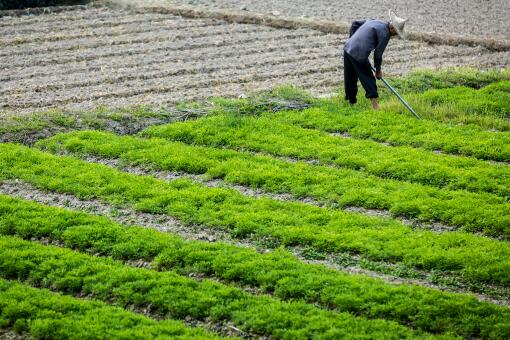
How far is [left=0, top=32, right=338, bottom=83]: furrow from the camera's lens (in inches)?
664

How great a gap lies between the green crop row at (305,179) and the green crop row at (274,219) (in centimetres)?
47

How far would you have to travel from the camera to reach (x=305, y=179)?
38.0ft

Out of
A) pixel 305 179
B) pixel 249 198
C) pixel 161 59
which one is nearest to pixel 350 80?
pixel 305 179

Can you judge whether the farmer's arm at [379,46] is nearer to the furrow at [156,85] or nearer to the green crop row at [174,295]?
the furrow at [156,85]

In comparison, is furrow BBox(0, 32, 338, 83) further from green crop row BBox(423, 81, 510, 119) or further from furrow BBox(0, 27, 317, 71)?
green crop row BBox(423, 81, 510, 119)

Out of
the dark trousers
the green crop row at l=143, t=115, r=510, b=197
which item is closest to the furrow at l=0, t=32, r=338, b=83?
the green crop row at l=143, t=115, r=510, b=197

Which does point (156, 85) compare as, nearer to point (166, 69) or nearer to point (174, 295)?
point (166, 69)

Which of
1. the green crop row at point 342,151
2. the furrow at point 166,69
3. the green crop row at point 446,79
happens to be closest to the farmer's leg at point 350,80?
the green crop row at point 446,79

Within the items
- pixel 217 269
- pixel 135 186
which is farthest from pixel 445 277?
pixel 135 186

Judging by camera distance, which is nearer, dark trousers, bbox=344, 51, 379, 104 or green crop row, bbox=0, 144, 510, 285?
green crop row, bbox=0, 144, 510, 285

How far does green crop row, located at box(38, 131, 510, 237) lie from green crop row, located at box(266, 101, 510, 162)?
172 cm

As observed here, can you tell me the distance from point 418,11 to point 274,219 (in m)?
15.2

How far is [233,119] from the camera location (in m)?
13.9

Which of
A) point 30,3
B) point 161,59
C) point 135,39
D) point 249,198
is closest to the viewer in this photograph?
point 249,198
